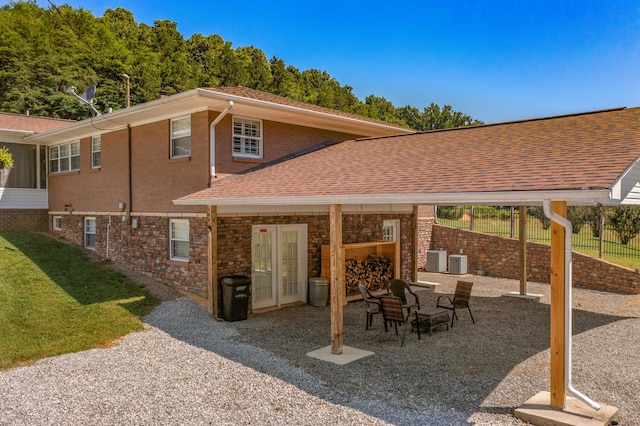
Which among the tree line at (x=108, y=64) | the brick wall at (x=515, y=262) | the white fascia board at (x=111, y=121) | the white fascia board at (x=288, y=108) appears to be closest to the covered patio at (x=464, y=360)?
the brick wall at (x=515, y=262)

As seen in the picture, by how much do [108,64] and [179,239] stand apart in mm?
30547

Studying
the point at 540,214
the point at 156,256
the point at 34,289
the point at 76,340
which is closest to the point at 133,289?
the point at 156,256

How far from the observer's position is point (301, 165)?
11797 mm

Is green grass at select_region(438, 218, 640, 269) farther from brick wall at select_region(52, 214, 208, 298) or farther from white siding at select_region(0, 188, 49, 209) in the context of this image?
white siding at select_region(0, 188, 49, 209)

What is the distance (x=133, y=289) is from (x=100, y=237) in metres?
4.32

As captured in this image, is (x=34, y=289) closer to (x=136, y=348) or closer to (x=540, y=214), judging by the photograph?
(x=136, y=348)

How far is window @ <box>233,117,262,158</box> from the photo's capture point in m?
12.6

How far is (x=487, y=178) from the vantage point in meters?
6.80

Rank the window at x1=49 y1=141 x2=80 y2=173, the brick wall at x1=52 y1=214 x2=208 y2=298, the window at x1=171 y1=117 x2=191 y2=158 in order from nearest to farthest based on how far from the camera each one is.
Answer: the brick wall at x1=52 y1=214 x2=208 y2=298 → the window at x1=171 y1=117 x2=191 y2=158 → the window at x1=49 y1=141 x2=80 y2=173

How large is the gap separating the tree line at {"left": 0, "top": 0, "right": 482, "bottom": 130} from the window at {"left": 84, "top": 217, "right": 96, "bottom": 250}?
14.4m

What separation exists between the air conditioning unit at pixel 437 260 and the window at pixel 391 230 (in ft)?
12.6

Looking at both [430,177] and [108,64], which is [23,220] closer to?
[430,177]

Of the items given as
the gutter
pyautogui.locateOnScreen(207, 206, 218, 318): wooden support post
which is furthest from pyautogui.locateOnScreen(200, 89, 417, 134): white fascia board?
pyautogui.locateOnScreen(207, 206, 218, 318): wooden support post

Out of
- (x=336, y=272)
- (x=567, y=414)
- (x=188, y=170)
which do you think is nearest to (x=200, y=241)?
(x=188, y=170)
